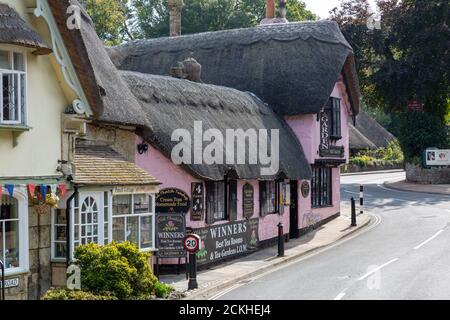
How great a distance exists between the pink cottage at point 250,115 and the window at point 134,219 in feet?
6.32

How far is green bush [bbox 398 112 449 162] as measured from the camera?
5281 centimetres

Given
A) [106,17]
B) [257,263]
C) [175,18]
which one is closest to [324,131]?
[257,263]

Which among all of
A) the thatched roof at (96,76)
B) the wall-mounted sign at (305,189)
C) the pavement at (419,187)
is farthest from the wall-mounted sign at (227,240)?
the pavement at (419,187)

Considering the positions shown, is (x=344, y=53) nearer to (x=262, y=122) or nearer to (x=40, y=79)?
(x=262, y=122)

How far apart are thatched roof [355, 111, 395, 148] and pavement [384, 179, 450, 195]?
1154 inches

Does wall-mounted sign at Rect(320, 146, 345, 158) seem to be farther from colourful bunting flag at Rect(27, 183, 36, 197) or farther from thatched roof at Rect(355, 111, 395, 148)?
thatched roof at Rect(355, 111, 395, 148)

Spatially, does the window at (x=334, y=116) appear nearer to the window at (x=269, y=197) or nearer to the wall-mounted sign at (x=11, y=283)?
the window at (x=269, y=197)

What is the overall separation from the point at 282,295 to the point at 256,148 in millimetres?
10121

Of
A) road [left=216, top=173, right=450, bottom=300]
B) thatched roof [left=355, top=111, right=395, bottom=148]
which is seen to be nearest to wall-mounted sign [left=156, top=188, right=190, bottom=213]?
road [left=216, top=173, right=450, bottom=300]

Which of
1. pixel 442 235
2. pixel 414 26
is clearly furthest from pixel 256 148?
pixel 414 26

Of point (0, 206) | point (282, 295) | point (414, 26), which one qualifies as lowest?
point (282, 295)

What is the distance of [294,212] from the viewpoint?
30453 millimetres

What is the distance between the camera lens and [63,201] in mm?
16703

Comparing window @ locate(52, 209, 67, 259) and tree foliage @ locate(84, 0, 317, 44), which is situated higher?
tree foliage @ locate(84, 0, 317, 44)
